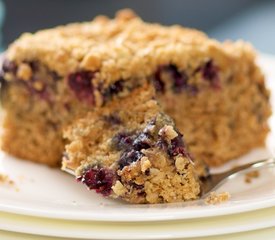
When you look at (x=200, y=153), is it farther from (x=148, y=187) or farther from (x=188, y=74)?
(x=148, y=187)

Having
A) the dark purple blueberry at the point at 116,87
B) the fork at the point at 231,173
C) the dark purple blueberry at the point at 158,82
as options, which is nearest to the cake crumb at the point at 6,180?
the fork at the point at 231,173

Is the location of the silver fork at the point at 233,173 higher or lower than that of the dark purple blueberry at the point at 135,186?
lower

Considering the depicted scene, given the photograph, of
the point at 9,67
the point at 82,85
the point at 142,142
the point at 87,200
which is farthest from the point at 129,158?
the point at 9,67

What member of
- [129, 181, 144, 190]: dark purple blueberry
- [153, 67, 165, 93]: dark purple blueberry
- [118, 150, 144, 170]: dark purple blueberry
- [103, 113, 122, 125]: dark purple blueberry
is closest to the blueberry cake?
[153, 67, 165, 93]: dark purple blueberry

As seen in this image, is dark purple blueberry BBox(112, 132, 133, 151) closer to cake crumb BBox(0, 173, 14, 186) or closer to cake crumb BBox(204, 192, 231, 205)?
cake crumb BBox(204, 192, 231, 205)

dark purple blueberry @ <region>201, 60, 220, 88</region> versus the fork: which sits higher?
dark purple blueberry @ <region>201, 60, 220, 88</region>

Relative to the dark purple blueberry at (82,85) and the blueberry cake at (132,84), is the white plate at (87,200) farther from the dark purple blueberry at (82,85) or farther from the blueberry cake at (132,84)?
the dark purple blueberry at (82,85)

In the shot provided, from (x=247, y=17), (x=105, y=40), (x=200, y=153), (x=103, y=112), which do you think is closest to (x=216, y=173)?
(x=200, y=153)
